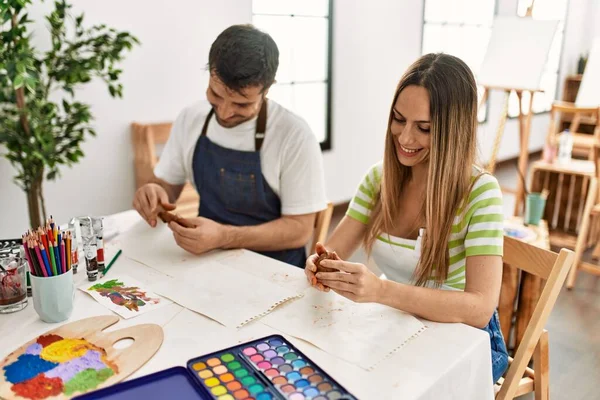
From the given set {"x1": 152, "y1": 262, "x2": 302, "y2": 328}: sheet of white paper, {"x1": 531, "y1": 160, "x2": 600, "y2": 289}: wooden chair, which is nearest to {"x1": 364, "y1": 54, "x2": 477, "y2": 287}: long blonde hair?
{"x1": 152, "y1": 262, "x2": 302, "y2": 328}: sheet of white paper

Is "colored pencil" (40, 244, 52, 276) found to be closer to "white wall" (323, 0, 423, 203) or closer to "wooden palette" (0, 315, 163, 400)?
"wooden palette" (0, 315, 163, 400)

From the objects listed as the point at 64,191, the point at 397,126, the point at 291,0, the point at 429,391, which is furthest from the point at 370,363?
the point at 291,0

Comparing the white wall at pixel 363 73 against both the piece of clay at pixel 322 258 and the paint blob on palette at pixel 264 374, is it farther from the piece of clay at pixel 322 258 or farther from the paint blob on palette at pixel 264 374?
the paint blob on palette at pixel 264 374

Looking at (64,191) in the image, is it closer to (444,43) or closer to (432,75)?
(432,75)

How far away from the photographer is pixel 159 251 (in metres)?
1.59

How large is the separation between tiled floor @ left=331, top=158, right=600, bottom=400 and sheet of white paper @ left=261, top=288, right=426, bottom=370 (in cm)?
135

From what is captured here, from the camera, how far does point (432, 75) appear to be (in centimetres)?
136

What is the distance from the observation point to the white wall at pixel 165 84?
118 inches

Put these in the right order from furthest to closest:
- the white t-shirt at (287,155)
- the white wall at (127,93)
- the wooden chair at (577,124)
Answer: the wooden chair at (577,124), the white wall at (127,93), the white t-shirt at (287,155)

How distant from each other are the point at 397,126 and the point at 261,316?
2.12 feet

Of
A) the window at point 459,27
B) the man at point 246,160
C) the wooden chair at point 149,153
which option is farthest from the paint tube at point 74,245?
the window at point 459,27

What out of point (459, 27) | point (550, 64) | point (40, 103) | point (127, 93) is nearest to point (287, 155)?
point (40, 103)

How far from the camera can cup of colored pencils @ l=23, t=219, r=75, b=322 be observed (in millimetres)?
1124

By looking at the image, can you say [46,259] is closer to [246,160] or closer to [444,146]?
[246,160]
